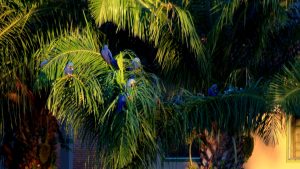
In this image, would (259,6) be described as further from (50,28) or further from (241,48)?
(50,28)

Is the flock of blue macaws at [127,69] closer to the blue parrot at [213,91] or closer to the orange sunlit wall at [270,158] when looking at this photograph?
the blue parrot at [213,91]

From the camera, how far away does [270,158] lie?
15773mm

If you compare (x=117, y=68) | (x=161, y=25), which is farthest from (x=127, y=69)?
(x=161, y=25)

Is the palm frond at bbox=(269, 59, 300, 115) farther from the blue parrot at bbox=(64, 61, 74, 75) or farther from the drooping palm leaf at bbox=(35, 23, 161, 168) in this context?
the blue parrot at bbox=(64, 61, 74, 75)

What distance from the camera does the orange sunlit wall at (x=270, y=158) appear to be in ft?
51.3

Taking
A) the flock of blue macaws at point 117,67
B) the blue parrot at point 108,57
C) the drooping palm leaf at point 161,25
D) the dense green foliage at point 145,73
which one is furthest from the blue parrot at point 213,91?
the blue parrot at point 108,57

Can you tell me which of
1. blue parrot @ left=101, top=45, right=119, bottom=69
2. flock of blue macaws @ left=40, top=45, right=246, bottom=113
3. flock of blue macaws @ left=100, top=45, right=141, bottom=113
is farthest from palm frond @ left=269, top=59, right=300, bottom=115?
blue parrot @ left=101, top=45, right=119, bottom=69

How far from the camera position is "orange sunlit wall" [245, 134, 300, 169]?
1563 cm

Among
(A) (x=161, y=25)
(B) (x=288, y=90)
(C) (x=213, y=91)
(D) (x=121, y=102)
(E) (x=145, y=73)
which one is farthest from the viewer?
(A) (x=161, y=25)

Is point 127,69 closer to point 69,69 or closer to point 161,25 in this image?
point 69,69

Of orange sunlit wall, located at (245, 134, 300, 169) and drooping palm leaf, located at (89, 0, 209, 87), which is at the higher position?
drooping palm leaf, located at (89, 0, 209, 87)

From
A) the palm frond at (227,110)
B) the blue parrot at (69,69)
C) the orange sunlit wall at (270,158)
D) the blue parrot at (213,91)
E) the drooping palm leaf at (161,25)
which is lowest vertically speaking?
the orange sunlit wall at (270,158)

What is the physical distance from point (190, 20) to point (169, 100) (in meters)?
1.31

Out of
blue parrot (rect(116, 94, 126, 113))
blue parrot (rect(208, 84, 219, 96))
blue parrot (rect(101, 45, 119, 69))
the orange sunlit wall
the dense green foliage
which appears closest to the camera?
blue parrot (rect(116, 94, 126, 113))
